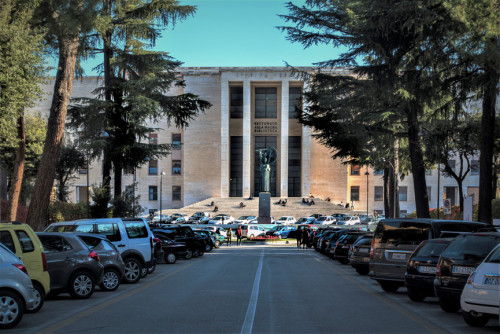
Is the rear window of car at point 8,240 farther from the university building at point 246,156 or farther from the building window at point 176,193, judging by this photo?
the building window at point 176,193

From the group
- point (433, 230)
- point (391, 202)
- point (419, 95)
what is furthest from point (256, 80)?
point (433, 230)

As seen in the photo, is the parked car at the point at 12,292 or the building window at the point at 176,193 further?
the building window at the point at 176,193

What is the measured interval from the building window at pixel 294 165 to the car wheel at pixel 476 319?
91.6 meters

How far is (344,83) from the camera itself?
109 ft

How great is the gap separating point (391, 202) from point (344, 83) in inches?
534

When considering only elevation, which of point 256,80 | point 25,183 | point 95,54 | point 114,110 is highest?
point 256,80

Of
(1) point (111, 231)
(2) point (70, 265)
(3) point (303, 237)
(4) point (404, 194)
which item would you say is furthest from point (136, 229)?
(4) point (404, 194)

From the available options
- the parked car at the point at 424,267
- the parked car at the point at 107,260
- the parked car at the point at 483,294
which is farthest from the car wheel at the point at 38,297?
the parked car at the point at 483,294

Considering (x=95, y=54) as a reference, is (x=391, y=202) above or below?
below

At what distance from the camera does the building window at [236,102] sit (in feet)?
336

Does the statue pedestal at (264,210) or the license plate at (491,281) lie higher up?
the license plate at (491,281)

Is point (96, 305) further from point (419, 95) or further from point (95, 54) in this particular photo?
point (95, 54)

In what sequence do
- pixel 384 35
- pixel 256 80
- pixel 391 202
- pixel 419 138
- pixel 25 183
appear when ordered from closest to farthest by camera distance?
1. pixel 384 35
2. pixel 419 138
3. pixel 391 202
4. pixel 25 183
5. pixel 256 80

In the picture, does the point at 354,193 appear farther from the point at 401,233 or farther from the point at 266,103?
the point at 401,233
